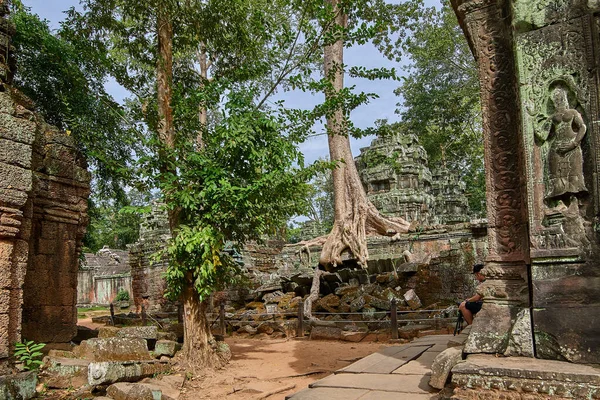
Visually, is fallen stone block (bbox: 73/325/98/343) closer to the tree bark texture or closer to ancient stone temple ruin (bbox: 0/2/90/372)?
ancient stone temple ruin (bbox: 0/2/90/372)

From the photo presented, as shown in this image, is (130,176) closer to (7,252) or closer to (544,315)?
(7,252)

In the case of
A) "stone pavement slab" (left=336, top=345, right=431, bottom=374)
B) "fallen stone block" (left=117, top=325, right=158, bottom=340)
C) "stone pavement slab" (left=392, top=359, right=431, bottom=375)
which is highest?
"stone pavement slab" (left=392, top=359, right=431, bottom=375)

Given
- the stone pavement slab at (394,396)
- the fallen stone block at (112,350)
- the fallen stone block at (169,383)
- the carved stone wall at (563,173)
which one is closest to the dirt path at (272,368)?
the fallen stone block at (169,383)

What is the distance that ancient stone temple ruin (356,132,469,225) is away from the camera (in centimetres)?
1866

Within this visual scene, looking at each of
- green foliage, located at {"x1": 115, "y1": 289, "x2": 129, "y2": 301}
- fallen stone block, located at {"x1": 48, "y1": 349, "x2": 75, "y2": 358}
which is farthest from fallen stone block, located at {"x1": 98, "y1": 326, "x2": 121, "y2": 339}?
green foliage, located at {"x1": 115, "y1": 289, "x2": 129, "y2": 301}

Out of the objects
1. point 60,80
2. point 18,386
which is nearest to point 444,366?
point 18,386

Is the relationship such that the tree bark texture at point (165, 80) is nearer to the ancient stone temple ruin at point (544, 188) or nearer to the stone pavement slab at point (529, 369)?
the ancient stone temple ruin at point (544, 188)

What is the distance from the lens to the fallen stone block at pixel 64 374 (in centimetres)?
559

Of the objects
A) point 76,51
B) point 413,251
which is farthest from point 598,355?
point 413,251

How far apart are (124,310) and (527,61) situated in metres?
18.9

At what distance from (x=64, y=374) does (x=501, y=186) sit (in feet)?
17.3

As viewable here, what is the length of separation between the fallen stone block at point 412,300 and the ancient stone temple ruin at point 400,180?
6672 millimetres

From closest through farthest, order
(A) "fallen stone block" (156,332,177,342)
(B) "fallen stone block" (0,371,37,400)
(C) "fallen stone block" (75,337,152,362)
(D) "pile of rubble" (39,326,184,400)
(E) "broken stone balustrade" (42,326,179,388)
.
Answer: (B) "fallen stone block" (0,371,37,400) → (D) "pile of rubble" (39,326,184,400) → (E) "broken stone balustrade" (42,326,179,388) → (C) "fallen stone block" (75,337,152,362) → (A) "fallen stone block" (156,332,177,342)

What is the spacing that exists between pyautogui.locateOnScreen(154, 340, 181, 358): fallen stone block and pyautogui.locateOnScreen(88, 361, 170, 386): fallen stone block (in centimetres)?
58
